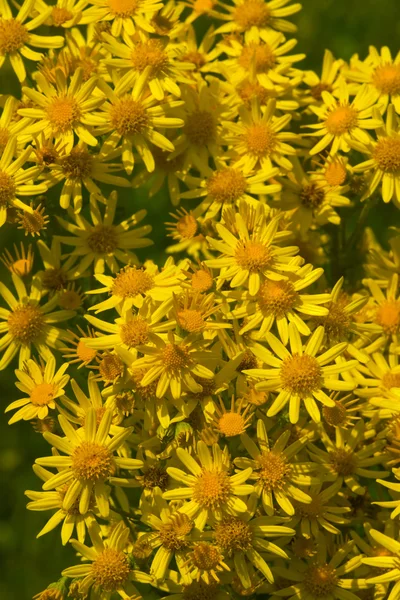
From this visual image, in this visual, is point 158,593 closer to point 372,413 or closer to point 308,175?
point 372,413

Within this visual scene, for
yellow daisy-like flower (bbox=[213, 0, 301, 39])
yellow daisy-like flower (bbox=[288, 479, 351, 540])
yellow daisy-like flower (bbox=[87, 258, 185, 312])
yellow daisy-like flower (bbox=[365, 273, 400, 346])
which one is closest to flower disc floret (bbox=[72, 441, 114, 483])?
yellow daisy-like flower (bbox=[87, 258, 185, 312])

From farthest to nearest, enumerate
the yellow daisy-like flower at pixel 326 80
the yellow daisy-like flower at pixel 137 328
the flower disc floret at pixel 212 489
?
the yellow daisy-like flower at pixel 326 80 < the yellow daisy-like flower at pixel 137 328 < the flower disc floret at pixel 212 489

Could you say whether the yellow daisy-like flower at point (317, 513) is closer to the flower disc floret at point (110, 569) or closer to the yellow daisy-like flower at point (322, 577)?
the yellow daisy-like flower at point (322, 577)

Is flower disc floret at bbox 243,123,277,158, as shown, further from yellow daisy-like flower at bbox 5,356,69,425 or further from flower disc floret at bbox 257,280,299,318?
yellow daisy-like flower at bbox 5,356,69,425

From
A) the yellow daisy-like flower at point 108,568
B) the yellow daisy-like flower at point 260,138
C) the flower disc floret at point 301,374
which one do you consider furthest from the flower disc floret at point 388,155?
the yellow daisy-like flower at point 108,568

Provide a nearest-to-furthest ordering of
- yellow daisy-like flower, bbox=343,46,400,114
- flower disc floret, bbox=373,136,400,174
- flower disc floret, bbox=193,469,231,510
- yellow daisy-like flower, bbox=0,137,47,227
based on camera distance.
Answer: flower disc floret, bbox=193,469,231,510 → yellow daisy-like flower, bbox=0,137,47,227 → flower disc floret, bbox=373,136,400,174 → yellow daisy-like flower, bbox=343,46,400,114

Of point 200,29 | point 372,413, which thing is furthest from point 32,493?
point 200,29

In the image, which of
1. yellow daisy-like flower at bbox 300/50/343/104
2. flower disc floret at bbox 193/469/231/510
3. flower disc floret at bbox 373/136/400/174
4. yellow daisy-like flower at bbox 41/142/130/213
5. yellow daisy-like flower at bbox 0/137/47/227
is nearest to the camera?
flower disc floret at bbox 193/469/231/510
